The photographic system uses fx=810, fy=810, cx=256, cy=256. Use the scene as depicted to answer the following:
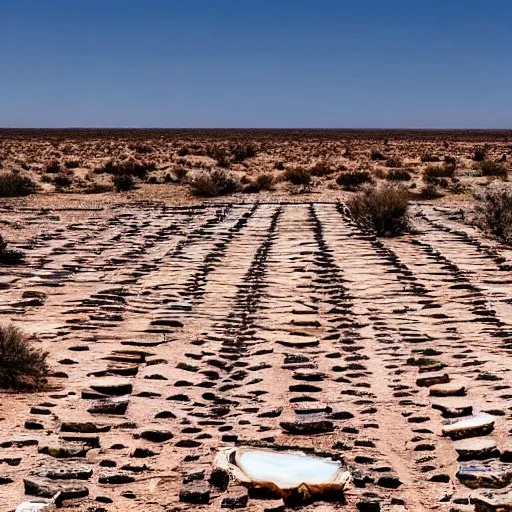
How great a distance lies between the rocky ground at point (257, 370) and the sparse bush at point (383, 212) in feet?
5.82

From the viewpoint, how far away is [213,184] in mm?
22812

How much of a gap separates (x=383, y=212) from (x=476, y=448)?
10.8m

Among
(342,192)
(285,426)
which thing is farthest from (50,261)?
(342,192)

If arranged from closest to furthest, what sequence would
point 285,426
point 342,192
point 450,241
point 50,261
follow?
point 285,426
point 50,261
point 450,241
point 342,192

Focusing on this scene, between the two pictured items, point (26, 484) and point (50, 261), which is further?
point (50, 261)

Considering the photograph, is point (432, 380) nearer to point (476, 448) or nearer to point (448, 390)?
point (448, 390)

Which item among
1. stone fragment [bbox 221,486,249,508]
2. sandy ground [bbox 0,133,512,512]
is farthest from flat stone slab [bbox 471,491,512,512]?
stone fragment [bbox 221,486,249,508]

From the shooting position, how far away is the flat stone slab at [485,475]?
413 cm

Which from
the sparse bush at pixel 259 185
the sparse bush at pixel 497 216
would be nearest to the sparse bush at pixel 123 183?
the sparse bush at pixel 259 185

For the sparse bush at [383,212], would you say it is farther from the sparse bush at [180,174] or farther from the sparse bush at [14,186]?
the sparse bush at [180,174]

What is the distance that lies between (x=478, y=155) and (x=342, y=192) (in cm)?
1752

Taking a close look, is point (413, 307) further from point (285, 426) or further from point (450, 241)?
point (450, 241)

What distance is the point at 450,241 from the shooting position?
13930 mm

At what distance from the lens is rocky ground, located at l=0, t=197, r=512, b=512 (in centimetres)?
435
